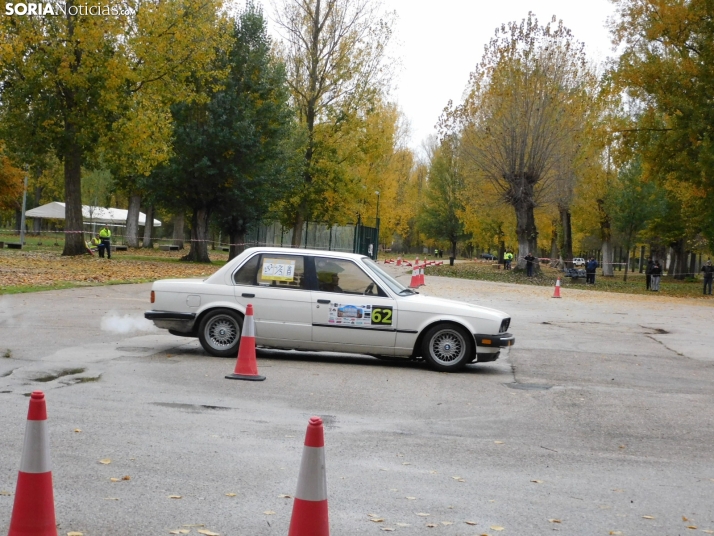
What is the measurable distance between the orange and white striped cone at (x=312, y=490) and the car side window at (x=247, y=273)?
8141 mm

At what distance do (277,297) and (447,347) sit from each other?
7.78 feet

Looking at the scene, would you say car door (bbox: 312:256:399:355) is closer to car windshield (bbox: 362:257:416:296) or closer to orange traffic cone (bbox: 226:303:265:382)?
car windshield (bbox: 362:257:416:296)

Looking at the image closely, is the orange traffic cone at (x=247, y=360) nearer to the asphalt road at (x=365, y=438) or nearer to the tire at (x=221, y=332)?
the asphalt road at (x=365, y=438)

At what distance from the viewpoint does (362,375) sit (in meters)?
11.1

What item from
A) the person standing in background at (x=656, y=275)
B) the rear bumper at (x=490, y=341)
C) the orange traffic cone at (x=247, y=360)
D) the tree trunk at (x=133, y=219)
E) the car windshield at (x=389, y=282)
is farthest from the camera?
the tree trunk at (x=133, y=219)

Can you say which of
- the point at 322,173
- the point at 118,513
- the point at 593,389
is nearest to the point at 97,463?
the point at 118,513

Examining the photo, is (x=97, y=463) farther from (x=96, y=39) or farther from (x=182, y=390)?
(x=96, y=39)

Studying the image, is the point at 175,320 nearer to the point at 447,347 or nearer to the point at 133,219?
the point at 447,347

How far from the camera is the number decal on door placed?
11750 millimetres

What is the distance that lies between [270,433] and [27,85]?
97.5 ft

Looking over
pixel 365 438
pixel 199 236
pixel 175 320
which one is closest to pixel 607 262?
pixel 199 236

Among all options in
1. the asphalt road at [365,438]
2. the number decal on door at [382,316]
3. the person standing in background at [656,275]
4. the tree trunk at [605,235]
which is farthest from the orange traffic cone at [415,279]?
the tree trunk at [605,235]

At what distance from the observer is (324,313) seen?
Answer: 38.8 feet

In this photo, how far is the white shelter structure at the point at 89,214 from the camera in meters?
63.4
